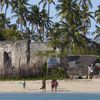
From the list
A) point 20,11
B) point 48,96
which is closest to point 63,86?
point 48,96

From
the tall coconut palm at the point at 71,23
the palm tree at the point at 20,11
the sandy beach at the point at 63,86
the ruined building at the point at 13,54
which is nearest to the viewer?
the sandy beach at the point at 63,86

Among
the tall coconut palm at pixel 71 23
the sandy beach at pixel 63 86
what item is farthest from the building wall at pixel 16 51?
the tall coconut palm at pixel 71 23

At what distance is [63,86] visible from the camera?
32.8 metres

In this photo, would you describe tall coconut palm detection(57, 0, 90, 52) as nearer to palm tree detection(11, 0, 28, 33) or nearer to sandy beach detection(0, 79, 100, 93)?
palm tree detection(11, 0, 28, 33)

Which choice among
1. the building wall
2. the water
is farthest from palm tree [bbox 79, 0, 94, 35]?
the water

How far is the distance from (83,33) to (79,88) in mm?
26054

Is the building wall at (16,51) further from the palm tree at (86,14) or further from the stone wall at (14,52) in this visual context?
the palm tree at (86,14)

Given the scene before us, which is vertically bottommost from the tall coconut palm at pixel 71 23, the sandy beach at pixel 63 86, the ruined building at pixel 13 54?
the sandy beach at pixel 63 86

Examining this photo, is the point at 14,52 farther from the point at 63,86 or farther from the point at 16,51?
the point at 63,86

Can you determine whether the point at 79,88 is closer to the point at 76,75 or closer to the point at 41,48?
the point at 76,75

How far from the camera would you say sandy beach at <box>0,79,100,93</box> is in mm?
30734

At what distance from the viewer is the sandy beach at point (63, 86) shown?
3073cm

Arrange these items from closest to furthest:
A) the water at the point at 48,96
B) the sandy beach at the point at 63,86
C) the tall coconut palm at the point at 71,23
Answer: the water at the point at 48,96
the sandy beach at the point at 63,86
the tall coconut palm at the point at 71,23

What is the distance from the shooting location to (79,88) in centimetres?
3166
